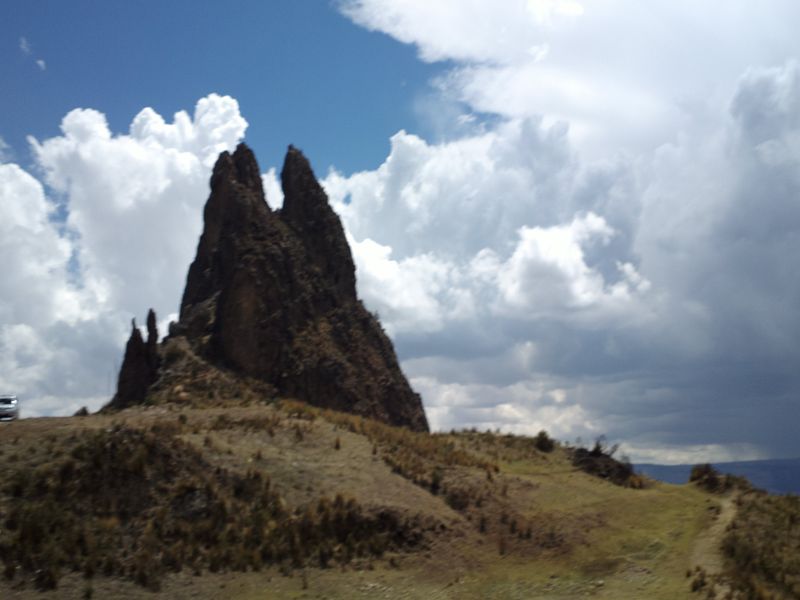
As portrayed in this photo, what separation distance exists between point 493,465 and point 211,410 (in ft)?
42.0

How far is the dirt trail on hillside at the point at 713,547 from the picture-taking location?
26.9 m

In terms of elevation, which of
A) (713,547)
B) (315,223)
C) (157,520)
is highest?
(315,223)

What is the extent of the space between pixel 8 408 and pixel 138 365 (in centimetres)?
1134

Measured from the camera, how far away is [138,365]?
52031 mm

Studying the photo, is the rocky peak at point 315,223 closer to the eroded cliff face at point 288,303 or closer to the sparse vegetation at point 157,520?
the eroded cliff face at point 288,303

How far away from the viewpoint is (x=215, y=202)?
6444 cm

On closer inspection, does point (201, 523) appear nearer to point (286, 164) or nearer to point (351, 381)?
point (351, 381)

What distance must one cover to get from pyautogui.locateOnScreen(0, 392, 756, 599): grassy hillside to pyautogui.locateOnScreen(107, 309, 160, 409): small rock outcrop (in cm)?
1519

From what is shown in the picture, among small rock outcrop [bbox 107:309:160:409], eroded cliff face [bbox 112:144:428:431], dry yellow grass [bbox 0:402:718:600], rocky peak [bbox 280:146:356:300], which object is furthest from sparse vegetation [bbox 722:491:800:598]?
rocky peak [bbox 280:146:356:300]

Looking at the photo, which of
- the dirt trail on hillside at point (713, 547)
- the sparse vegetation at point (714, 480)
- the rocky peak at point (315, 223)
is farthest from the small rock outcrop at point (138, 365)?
the dirt trail on hillside at point (713, 547)

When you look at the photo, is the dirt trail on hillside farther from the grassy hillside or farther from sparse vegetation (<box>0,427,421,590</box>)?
sparse vegetation (<box>0,427,421,590</box>)

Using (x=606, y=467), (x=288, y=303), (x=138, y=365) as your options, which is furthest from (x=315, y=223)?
(x=606, y=467)

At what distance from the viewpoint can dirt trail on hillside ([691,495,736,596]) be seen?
26891 millimetres

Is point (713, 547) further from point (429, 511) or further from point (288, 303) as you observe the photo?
point (288, 303)
